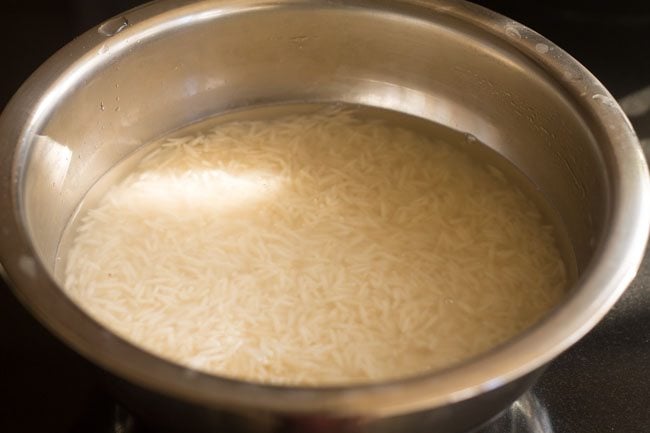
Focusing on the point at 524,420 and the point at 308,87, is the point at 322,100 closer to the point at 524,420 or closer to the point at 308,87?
the point at 308,87

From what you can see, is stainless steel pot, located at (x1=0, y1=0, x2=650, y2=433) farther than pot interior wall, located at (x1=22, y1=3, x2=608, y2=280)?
No

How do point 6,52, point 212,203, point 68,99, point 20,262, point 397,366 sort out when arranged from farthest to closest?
point 6,52 → point 212,203 → point 68,99 → point 397,366 → point 20,262

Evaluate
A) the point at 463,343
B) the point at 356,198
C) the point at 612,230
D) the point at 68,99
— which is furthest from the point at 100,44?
the point at 612,230

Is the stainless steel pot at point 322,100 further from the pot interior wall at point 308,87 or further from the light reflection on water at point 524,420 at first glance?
the light reflection on water at point 524,420

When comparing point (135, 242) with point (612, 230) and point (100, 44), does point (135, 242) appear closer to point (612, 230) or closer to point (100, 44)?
point (100, 44)

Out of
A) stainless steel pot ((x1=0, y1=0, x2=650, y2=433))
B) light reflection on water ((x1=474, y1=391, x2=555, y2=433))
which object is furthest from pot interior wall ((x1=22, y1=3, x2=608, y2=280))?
light reflection on water ((x1=474, y1=391, x2=555, y2=433))

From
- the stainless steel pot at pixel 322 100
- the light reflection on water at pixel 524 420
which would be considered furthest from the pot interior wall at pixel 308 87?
the light reflection on water at pixel 524 420

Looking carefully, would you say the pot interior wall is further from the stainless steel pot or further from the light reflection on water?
the light reflection on water
